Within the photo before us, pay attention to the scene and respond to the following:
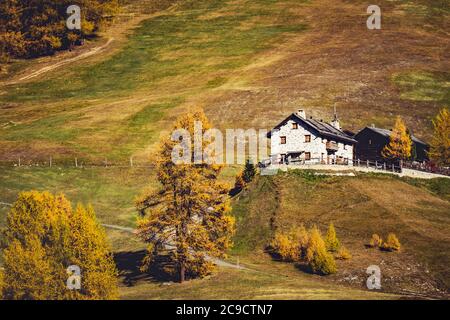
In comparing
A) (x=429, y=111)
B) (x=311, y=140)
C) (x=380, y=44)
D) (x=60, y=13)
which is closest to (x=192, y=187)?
(x=311, y=140)

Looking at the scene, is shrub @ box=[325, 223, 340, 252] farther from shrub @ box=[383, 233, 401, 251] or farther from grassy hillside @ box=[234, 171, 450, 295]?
shrub @ box=[383, 233, 401, 251]

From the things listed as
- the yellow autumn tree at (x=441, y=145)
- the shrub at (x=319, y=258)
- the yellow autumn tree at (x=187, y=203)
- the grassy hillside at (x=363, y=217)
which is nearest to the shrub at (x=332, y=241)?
the shrub at (x=319, y=258)

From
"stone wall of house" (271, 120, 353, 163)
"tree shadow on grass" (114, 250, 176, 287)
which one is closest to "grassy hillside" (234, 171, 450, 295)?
"stone wall of house" (271, 120, 353, 163)

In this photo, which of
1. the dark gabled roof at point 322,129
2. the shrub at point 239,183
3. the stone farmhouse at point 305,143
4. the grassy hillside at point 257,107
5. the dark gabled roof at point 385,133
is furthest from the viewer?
the dark gabled roof at point 385,133

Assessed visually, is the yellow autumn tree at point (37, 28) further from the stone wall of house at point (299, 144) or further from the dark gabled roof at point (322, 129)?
the stone wall of house at point (299, 144)

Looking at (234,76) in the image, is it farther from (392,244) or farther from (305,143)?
(392,244)

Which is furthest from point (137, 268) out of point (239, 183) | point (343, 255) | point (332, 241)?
point (239, 183)

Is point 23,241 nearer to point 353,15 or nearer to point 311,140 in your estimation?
point 311,140
